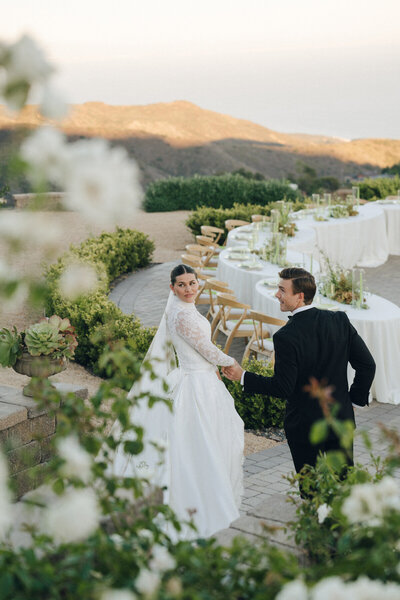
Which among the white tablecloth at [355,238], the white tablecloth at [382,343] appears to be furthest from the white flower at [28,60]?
the white tablecloth at [355,238]

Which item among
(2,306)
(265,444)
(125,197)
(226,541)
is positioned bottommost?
(265,444)

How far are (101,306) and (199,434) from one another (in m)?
4.46

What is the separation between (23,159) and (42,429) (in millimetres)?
3774

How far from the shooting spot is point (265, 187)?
22078 millimetres

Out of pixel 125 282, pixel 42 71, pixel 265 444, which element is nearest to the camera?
pixel 42 71

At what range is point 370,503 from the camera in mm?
1531

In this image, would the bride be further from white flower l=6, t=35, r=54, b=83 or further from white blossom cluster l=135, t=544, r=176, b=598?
white flower l=6, t=35, r=54, b=83

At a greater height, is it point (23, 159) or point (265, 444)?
point (23, 159)

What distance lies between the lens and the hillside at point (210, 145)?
75812 millimetres

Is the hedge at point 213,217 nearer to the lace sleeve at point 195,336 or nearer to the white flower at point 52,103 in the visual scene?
the lace sleeve at point 195,336

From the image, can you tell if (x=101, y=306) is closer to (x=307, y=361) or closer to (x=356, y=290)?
(x=356, y=290)

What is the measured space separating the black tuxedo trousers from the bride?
65cm

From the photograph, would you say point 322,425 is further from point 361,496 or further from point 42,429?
point 42,429

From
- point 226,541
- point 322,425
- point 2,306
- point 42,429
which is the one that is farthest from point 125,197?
point 42,429
